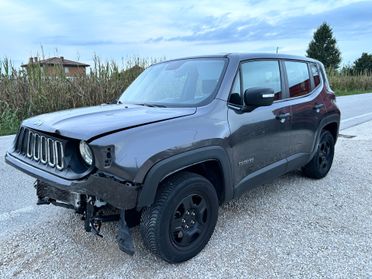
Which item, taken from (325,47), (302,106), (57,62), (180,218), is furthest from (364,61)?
(180,218)

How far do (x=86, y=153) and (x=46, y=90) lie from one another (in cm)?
813

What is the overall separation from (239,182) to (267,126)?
2.39 feet

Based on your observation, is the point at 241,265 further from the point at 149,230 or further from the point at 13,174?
the point at 13,174

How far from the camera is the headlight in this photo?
260 centimetres

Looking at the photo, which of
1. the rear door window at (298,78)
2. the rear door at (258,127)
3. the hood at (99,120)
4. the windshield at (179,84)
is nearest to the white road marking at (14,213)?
the hood at (99,120)

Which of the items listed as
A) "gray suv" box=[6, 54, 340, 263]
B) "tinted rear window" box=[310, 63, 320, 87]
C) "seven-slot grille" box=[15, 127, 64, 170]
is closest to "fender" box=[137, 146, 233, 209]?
"gray suv" box=[6, 54, 340, 263]

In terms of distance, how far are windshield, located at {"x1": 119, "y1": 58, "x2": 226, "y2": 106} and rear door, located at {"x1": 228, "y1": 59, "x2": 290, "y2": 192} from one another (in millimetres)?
264

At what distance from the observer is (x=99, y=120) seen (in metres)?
2.90

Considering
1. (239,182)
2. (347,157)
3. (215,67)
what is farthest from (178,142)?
(347,157)

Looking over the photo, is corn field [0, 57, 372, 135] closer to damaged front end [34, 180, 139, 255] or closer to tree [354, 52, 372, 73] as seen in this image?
damaged front end [34, 180, 139, 255]

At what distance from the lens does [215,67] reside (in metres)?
3.71

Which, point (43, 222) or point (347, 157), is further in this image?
point (347, 157)

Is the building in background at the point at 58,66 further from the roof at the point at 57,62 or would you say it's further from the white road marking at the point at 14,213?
the white road marking at the point at 14,213

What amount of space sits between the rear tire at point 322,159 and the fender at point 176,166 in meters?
2.29
